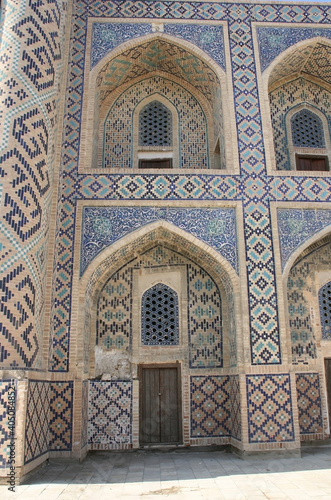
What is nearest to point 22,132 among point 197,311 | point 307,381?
point 197,311

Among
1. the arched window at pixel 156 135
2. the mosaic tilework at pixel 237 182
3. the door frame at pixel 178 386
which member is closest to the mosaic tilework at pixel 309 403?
the mosaic tilework at pixel 237 182

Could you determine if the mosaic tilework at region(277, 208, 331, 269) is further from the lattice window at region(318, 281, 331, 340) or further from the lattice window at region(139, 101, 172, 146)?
the lattice window at region(139, 101, 172, 146)

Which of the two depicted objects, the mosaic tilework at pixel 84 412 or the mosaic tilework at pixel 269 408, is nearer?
the mosaic tilework at pixel 269 408

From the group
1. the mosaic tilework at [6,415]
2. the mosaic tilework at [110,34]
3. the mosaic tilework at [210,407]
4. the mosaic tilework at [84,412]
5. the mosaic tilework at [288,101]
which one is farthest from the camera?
the mosaic tilework at [288,101]

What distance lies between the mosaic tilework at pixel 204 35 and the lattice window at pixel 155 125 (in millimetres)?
1042

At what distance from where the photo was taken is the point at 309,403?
610 centimetres

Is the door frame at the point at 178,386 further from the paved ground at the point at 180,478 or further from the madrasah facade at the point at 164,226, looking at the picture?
the paved ground at the point at 180,478

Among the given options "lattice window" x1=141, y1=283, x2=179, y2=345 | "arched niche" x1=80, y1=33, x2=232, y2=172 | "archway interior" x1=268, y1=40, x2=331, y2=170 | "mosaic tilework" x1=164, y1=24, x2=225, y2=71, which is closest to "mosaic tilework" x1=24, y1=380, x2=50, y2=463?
"lattice window" x1=141, y1=283, x2=179, y2=345

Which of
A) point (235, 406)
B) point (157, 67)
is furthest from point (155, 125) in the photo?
point (235, 406)

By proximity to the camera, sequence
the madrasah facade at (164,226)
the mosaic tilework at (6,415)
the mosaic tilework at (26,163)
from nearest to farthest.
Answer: the mosaic tilework at (6,415), the mosaic tilework at (26,163), the madrasah facade at (164,226)

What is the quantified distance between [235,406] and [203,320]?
1179mm

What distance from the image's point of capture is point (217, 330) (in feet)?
20.4

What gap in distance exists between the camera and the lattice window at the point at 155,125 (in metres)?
7.14

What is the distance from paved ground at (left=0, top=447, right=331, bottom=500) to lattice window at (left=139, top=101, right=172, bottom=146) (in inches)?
173
